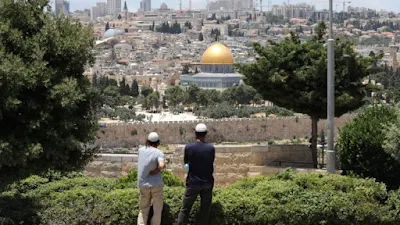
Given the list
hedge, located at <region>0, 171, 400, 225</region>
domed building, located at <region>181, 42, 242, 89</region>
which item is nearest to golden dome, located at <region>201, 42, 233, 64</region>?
domed building, located at <region>181, 42, 242, 89</region>

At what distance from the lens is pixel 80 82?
25.1 feet

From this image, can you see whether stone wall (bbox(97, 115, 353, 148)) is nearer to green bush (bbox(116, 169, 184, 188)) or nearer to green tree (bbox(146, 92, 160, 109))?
green tree (bbox(146, 92, 160, 109))

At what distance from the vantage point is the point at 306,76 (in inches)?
486

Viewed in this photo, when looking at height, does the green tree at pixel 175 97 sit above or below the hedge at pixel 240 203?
below

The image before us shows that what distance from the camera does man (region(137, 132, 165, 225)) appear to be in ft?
22.8

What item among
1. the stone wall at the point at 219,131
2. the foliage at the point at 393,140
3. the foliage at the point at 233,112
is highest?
the foliage at the point at 393,140

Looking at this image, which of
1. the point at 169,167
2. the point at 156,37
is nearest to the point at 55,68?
the point at 169,167

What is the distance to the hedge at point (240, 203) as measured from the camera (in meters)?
7.42

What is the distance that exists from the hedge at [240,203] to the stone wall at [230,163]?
3172 mm

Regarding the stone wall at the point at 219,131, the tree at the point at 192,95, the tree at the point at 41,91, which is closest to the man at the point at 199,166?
the tree at the point at 41,91

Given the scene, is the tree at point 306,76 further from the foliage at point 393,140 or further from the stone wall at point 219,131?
the stone wall at point 219,131

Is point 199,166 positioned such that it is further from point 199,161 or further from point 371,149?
point 371,149

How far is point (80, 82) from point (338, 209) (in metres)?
2.63

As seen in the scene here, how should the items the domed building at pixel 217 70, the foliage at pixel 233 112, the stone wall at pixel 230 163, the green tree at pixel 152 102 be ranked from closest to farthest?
1. the stone wall at pixel 230 163
2. the foliage at pixel 233 112
3. the green tree at pixel 152 102
4. the domed building at pixel 217 70
